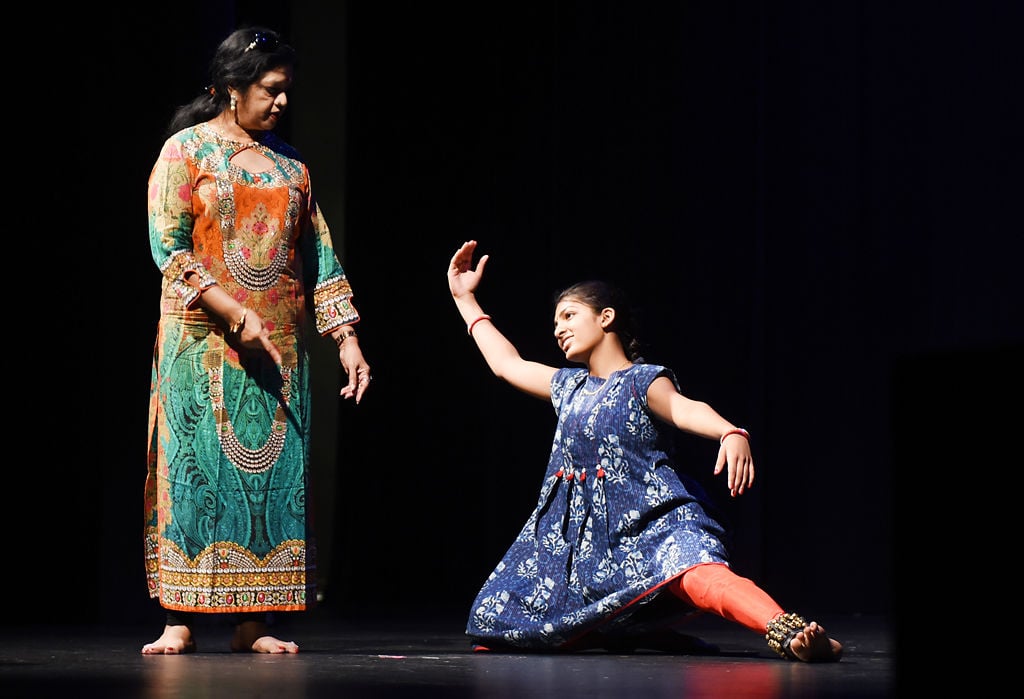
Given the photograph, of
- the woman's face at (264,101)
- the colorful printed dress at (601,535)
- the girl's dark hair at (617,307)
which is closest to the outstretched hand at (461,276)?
the girl's dark hair at (617,307)

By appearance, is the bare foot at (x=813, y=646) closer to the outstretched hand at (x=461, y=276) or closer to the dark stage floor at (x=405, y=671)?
the dark stage floor at (x=405, y=671)

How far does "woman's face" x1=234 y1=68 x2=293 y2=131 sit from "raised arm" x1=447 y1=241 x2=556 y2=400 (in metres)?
0.61

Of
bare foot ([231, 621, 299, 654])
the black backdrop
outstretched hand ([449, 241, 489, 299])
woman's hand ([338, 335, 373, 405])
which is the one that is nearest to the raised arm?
outstretched hand ([449, 241, 489, 299])

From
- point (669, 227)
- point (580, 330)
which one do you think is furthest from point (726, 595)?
point (669, 227)

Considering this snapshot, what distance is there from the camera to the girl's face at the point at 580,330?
11.6 ft

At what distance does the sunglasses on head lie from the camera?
3131 mm

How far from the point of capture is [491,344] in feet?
11.8

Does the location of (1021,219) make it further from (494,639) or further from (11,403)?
(11,403)

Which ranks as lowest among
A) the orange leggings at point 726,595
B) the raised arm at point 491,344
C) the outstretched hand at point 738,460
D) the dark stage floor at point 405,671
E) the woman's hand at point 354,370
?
the dark stage floor at point 405,671

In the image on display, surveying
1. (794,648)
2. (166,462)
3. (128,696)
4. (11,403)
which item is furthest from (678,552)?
(11,403)

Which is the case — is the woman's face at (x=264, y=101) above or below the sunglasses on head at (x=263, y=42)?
below

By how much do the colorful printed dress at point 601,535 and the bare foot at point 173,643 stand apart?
604 mm

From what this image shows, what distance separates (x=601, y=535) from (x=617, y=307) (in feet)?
1.81

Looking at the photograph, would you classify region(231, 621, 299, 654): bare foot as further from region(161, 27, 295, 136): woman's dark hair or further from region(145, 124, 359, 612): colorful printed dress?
region(161, 27, 295, 136): woman's dark hair
